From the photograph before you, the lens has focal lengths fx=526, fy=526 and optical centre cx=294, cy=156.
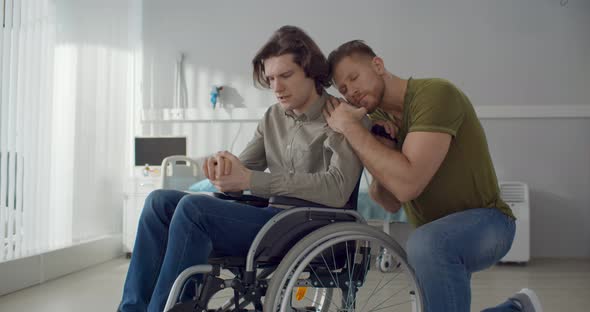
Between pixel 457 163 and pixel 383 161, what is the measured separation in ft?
0.86

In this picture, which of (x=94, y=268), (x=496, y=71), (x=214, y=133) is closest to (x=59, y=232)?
(x=94, y=268)

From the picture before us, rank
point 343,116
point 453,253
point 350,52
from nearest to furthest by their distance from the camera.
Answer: point 453,253 < point 343,116 < point 350,52

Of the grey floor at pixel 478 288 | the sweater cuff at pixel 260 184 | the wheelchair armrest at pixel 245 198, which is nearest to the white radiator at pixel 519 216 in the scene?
the grey floor at pixel 478 288

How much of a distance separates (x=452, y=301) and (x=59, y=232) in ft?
9.65

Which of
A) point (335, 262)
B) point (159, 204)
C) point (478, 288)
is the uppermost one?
point (159, 204)

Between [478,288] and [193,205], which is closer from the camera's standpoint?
[193,205]

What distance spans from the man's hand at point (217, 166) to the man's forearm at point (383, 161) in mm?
343

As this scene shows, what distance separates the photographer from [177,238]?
1.32m

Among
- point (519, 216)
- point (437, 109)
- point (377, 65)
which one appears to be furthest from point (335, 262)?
point (519, 216)

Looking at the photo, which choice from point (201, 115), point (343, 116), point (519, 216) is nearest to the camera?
point (343, 116)

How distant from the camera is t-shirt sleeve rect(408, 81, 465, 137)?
1486 mm

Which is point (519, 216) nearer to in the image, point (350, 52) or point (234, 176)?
point (350, 52)

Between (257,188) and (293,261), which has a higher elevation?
(257,188)

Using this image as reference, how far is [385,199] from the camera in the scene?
5.75 ft
